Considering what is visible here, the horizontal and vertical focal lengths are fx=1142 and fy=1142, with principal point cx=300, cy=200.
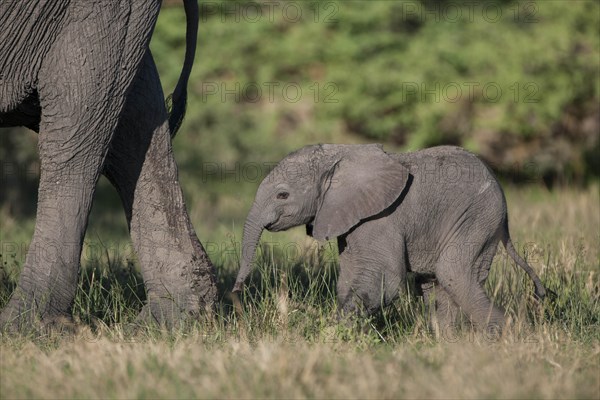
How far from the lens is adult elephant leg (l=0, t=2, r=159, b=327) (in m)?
5.93

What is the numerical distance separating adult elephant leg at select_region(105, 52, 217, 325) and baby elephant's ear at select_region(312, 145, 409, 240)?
33.9 inches

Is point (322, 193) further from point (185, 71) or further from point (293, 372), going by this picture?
point (293, 372)

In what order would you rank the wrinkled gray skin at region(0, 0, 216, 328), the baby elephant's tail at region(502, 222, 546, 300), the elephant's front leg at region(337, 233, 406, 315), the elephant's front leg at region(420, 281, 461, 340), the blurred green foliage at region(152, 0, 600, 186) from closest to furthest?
1. the wrinkled gray skin at region(0, 0, 216, 328)
2. the elephant's front leg at region(337, 233, 406, 315)
3. the elephant's front leg at region(420, 281, 461, 340)
4. the baby elephant's tail at region(502, 222, 546, 300)
5. the blurred green foliage at region(152, 0, 600, 186)

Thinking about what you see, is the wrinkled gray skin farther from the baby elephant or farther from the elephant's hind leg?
the elephant's hind leg

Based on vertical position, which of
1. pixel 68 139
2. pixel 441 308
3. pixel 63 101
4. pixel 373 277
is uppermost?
pixel 63 101

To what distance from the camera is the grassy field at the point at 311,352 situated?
4797 millimetres

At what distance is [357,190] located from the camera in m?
6.27

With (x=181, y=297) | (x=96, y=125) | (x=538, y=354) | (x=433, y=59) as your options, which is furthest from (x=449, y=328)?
(x=433, y=59)

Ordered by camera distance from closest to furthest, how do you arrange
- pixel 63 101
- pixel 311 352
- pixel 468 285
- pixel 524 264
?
pixel 311 352, pixel 63 101, pixel 468 285, pixel 524 264

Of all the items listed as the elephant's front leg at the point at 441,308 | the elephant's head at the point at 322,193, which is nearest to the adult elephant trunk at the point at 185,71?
the elephant's head at the point at 322,193

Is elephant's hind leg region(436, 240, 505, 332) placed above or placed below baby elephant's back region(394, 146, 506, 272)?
below

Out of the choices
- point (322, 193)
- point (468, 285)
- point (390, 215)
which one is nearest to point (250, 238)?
point (322, 193)

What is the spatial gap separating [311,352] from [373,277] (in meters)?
1.06

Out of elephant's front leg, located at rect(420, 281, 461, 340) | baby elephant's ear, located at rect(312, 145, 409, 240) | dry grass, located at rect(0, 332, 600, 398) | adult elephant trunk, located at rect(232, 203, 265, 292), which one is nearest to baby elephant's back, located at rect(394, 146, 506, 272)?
baby elephant's ear, located at rect(312, 145, 409, 240)
